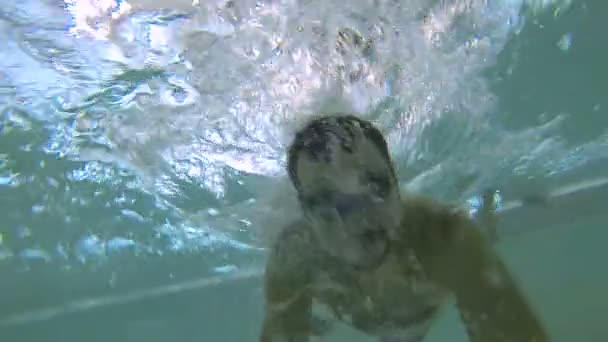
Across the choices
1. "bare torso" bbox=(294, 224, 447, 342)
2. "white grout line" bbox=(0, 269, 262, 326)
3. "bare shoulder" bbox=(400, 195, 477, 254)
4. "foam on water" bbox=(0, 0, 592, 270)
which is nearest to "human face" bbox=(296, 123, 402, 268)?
"bare shoulder" bbox=(400, 195, 477, 254)

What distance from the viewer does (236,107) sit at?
10.1 metres

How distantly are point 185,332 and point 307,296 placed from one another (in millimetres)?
39613

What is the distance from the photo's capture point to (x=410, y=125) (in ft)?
40.4

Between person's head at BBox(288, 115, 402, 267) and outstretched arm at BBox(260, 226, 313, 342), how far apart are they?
37cm

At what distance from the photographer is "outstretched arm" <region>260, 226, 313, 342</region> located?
413 centimetres

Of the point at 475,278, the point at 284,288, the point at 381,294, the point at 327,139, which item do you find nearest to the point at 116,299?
the point at 284,288

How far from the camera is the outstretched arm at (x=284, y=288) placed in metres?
4.13

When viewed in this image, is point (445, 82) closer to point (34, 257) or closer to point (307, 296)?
Result: point (307, 296)

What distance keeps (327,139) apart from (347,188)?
1.28 ft

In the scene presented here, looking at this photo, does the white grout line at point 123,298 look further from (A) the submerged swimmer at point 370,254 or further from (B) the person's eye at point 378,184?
(B) the person's eye at point 378,184

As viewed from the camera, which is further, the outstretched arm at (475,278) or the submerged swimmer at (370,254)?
the submerged swimmer at (370,254)

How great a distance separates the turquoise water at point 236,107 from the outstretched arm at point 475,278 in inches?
13.7

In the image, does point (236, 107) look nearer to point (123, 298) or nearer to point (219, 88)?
point (219, 88)

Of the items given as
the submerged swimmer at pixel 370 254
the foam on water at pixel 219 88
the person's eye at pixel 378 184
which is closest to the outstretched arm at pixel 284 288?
the submerged swimmer at pixel 370 254
